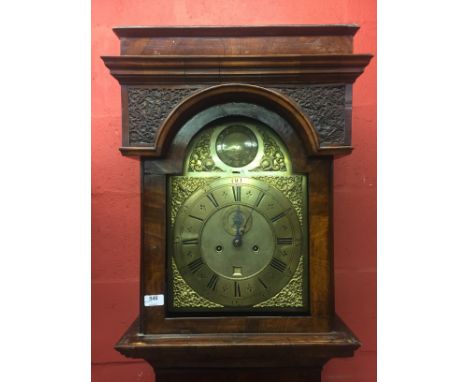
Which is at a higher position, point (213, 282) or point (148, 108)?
point (148, 108)

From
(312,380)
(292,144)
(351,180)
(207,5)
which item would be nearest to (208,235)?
(292,144)

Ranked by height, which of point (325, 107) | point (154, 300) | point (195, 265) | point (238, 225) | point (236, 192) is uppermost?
point (325, 107)

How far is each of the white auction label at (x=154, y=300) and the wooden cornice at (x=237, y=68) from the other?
0.65 metres

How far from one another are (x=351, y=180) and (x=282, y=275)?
2.17ft

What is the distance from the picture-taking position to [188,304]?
4.41ft

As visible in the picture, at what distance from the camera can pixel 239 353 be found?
4.17 ft

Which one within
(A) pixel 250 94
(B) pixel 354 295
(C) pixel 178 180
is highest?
(A) pixel 250 94

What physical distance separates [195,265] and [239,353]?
0.96ft

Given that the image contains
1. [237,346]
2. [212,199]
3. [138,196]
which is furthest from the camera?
[138,196]

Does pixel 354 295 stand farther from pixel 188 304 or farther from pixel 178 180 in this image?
pixel 178 180

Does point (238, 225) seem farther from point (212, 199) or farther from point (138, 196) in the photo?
point (138, 196)

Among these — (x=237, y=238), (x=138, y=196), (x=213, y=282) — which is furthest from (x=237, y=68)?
(x=138, y=196)

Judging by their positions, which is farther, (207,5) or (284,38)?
(207,5)

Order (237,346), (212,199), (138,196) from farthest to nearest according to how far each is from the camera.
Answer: (138,196) → (212,199) → (237,346)
